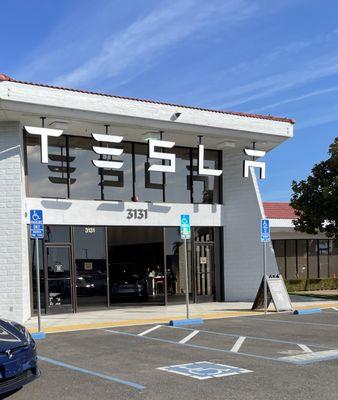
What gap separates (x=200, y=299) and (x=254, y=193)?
4279mm

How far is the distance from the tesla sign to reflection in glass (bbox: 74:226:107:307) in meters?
2.22

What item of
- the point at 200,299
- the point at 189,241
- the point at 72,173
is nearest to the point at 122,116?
the point at 72,173

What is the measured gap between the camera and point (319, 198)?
20703 millimetres

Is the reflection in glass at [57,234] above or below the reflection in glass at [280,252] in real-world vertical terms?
above

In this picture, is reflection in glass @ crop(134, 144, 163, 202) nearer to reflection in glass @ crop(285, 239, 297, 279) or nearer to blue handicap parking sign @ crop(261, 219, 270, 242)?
blue handicap parking sign @ crop(261, 219, 270, 242)

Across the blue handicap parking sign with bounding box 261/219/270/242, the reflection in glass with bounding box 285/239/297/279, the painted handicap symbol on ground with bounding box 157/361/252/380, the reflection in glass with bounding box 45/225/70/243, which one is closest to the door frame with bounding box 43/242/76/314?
the reflection in glass with bounding box 45/225/70/243

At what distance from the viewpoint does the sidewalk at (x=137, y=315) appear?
14.2 m

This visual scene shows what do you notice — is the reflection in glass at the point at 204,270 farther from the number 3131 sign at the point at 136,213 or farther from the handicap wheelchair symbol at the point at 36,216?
the handicap wheelchair symbol at the point at 36,216

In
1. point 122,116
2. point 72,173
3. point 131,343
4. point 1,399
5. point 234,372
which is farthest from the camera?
point 72,173

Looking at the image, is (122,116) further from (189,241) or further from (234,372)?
(234,372)

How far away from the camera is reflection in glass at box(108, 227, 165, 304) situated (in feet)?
60.2

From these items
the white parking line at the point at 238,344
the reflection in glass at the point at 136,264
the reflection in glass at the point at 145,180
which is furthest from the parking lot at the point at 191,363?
the reflection in glass at the point at 145,180

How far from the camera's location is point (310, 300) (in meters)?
21.0

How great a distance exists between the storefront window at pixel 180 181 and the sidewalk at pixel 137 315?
12.3 feet
